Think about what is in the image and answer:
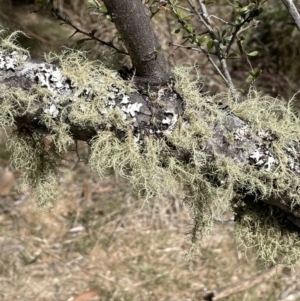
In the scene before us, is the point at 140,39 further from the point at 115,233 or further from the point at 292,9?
the point at 115,233

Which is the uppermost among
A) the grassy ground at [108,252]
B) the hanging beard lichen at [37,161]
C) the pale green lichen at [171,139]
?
the pale green lichen at [171,139]

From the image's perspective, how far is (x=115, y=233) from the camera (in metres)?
1.42

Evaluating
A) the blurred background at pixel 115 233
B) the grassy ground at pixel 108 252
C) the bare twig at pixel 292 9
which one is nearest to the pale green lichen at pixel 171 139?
the bare twig at pixel 292 9

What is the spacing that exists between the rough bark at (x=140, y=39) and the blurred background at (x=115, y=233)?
0.60 meters

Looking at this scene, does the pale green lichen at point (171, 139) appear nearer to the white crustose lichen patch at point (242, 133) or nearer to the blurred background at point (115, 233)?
the white crustose lichen patch at point (242, 133)

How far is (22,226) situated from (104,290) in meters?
0.35

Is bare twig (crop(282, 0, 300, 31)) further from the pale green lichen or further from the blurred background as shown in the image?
the blurred background

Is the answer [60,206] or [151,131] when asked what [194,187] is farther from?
[60,206]

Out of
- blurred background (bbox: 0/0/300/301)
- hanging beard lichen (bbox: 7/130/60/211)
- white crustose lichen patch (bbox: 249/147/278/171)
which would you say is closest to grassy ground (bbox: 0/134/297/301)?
blurred background (bbox: 0/0/300/301)

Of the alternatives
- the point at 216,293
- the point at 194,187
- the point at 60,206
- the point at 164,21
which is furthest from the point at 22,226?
the point at 194,187

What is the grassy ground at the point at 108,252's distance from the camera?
127cm

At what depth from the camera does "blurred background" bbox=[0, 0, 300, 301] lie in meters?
1.27

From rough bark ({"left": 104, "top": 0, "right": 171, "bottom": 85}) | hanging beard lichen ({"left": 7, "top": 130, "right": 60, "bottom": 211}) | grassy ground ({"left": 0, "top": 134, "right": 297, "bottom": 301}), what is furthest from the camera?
grassy ground ({"left": 0, "top": 134, "right": 297, "bottom": 301})

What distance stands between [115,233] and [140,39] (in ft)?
3.13
